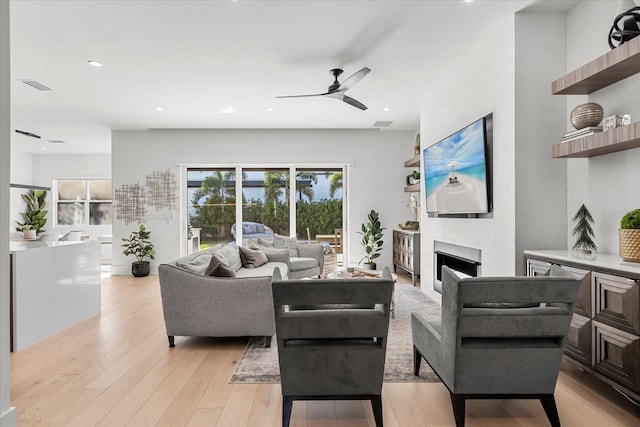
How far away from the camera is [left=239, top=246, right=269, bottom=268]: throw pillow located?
521 centimetres

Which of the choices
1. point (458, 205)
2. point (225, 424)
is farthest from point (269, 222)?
point (225, 424)

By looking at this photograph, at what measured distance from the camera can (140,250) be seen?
7.12 meters

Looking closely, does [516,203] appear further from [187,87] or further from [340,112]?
[187,87]

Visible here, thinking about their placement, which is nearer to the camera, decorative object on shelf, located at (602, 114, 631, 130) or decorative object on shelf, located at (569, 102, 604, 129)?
decorative object on shelf, located at (602, 114, 631, 130)

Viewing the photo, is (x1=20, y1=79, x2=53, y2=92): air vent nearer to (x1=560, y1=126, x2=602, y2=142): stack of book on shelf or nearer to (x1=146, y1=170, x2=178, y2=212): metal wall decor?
(x1=146, y1=170, x2=178, y2=212): metal wall decor

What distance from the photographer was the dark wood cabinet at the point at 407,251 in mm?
6010

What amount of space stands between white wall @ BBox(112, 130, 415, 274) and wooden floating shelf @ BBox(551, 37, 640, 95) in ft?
15.5

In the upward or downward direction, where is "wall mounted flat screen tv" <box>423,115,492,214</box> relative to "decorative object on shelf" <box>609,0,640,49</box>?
downward

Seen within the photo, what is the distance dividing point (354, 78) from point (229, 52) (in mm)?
Result: 1261

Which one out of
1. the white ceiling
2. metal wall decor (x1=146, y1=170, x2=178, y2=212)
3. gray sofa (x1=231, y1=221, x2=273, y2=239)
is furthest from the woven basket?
metal wall decor (x1=146, y1=170, x2=178, y2=212)

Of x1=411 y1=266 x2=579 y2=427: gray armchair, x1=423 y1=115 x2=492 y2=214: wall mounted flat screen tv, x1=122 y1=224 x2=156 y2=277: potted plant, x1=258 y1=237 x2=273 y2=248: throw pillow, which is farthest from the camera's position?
x1=122 y1=224 x2=156 y2=277: potted plant

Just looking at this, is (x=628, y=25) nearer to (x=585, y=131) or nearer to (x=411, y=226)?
(x=585, y=131)

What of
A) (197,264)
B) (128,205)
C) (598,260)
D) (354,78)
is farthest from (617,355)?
(128,205)

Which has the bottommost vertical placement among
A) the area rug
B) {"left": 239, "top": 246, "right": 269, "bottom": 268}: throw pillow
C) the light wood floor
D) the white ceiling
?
the light wood floor
